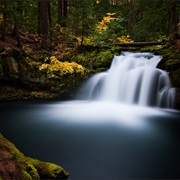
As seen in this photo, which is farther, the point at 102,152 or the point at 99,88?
the point at 99,88

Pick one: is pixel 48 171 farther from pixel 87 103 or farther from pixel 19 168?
pixel 87 103

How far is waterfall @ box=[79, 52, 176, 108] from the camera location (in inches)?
383

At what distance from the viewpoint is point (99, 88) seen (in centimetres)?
1123

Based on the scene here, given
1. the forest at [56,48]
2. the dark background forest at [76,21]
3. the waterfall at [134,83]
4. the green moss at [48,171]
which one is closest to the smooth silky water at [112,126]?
the waterfall at [134,83]

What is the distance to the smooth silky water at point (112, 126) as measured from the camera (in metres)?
4.45

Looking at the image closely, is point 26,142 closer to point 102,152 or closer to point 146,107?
point 102,152

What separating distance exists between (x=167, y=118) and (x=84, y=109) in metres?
3.30


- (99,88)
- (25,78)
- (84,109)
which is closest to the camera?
(84,109)

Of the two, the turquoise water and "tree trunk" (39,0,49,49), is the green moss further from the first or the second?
"tree trunk" (39,0,49,49)

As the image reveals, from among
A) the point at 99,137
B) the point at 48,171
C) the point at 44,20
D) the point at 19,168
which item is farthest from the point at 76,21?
the point at 19,168

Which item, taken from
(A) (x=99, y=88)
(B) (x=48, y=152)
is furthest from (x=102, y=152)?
(A) (x=99, y=88)

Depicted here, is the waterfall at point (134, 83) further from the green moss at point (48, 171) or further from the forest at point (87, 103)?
the green moss at point (48, 171)

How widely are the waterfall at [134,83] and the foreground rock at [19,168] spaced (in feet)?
22.6

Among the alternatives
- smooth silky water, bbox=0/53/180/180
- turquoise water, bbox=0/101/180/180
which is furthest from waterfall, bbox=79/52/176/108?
turquoise water, bbox=0/101/180/180
